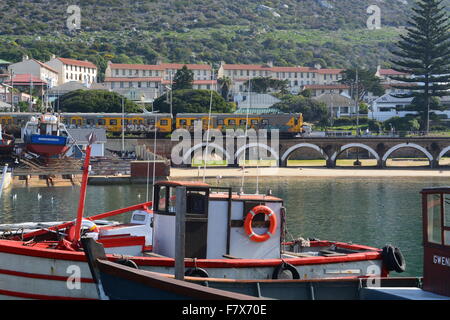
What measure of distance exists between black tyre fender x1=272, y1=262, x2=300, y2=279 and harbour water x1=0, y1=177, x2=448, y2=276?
30.9 feet

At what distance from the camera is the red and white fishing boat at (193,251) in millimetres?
18688

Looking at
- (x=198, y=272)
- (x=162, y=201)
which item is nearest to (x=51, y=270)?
(x=198, y=272)

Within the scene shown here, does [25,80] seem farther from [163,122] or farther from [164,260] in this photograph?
[164,260]

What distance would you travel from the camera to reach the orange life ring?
68.2ft

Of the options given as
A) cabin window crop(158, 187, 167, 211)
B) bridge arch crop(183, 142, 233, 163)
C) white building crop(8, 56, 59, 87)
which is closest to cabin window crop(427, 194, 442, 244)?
cabin window crop(158, 187, 167, 211)

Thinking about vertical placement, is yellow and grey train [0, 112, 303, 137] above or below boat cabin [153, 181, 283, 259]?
above

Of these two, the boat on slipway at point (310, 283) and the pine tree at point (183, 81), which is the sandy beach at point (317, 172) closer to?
the pine tree at point (183, 81)

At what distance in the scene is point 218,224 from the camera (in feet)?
67.7

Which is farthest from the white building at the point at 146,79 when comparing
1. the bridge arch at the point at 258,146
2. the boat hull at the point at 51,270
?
the boat hull at the point at 51,270

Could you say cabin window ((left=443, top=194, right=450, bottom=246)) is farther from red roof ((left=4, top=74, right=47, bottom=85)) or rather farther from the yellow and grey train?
red roof ((left=4, top=74, right=47, bottom=85))

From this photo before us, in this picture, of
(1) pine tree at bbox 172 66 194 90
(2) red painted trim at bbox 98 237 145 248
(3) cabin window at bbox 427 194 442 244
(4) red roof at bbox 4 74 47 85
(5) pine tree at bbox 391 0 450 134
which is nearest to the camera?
(3) cabin window at bbox 427 194 442 244

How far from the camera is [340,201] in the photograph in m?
55.3

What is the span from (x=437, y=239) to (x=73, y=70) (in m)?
154
